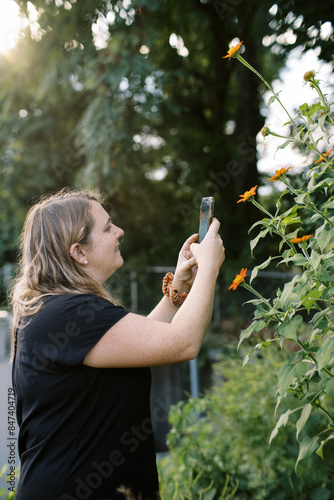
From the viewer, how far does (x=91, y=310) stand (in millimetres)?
1288

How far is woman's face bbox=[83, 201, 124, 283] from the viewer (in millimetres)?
1530

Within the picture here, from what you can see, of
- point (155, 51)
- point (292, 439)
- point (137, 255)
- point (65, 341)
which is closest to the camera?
point (65, 341)

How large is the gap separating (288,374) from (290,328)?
0.13 metres

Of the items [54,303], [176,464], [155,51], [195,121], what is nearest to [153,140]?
[195,121]

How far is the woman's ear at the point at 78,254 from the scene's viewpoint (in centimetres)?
149

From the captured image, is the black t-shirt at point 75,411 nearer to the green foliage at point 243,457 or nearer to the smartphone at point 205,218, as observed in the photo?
the smartphone at point 205,218

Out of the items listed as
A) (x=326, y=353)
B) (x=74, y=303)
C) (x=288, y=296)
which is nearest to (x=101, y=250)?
(x=74, y=303)

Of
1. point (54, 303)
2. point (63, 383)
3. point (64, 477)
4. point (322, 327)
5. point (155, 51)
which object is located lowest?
point (64, 477)

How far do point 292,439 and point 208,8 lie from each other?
20.0 feet

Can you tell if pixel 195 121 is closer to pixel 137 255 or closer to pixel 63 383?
pixel 137 255

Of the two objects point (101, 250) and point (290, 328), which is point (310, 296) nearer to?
point (290, 328)

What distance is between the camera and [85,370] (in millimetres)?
1302

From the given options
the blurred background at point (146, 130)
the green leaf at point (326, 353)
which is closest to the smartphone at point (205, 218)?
the green leaf at point (326, 353)

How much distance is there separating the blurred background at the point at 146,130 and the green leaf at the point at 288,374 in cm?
351
